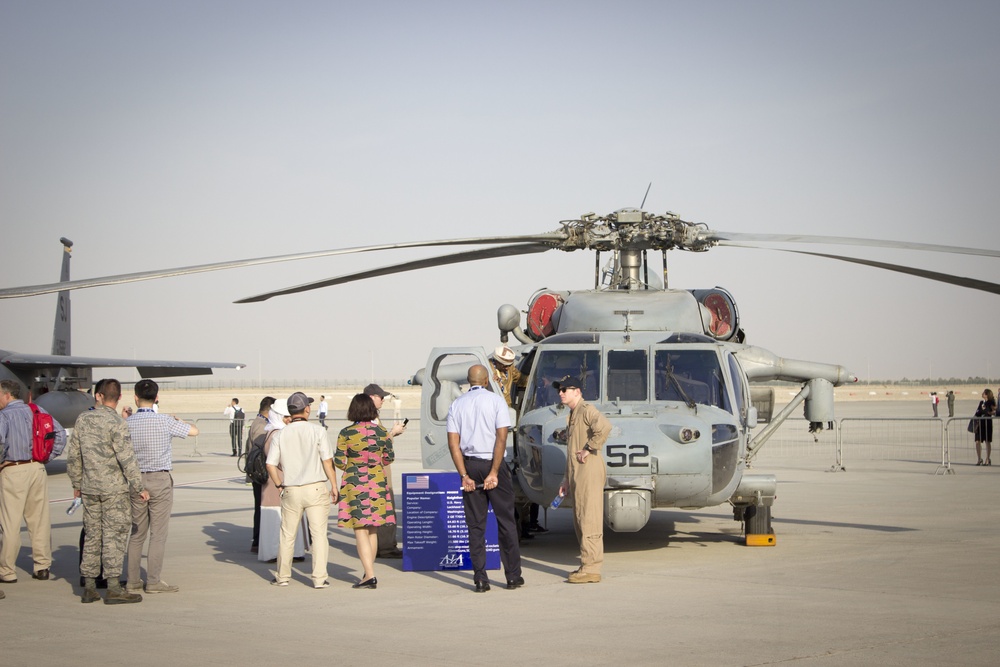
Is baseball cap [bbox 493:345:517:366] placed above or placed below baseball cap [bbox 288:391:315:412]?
above

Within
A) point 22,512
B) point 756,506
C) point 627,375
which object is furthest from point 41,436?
point 756,506

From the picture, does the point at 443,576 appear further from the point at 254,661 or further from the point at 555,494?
the point at 254,661

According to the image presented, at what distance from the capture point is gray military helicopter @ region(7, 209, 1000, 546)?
31.4ft

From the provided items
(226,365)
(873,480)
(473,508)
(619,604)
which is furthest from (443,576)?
(226,365)

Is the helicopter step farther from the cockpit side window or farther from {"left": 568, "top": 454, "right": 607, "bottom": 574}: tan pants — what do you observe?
{"left": 568, "top": 454, "right": 607, "bottom": 574}: tan pants

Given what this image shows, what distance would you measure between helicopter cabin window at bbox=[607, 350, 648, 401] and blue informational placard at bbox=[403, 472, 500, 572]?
182 cm

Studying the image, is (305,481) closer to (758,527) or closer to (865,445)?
(758,527)

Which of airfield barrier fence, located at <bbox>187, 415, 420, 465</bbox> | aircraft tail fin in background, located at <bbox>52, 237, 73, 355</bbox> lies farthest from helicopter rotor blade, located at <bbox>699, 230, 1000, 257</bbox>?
aircraft tail fin in background, located at <bbox>52, 237, 73, 355</bbox>

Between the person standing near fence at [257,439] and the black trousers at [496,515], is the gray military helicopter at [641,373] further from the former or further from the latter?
the person standing near fence at [257,439]

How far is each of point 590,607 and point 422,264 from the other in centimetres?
442

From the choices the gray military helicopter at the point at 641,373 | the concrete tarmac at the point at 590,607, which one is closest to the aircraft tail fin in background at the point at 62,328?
the concrete tarmac at the point at 590,607

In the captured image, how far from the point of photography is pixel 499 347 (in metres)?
11.3

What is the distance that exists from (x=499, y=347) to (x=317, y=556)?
3258mm

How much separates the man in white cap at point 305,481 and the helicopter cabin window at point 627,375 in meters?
3.07
